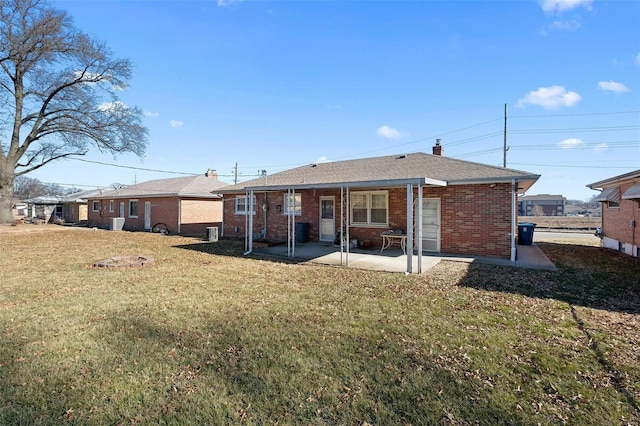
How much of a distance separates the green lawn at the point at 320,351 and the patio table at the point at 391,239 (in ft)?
13.4

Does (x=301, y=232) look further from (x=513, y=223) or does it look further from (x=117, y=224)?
(x=117, y=224)

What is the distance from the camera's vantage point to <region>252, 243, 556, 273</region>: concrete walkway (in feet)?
30.0

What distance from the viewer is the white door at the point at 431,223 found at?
11414mm

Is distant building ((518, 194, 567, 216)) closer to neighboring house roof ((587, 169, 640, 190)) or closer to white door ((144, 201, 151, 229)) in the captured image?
neighboring house roof ((587, 169, 640, 190))

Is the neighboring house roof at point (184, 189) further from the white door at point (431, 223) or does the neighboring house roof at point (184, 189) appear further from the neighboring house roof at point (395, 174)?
the white door at point (431, 223)

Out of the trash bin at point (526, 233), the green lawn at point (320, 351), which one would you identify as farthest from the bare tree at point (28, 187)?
the trash bin at point (526, 233)

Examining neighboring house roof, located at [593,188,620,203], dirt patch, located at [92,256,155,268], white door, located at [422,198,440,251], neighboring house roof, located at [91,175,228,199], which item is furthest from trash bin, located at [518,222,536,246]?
neighboring house roof, located at [91,175,228,199]

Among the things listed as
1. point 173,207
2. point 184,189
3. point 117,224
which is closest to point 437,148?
point 184,189

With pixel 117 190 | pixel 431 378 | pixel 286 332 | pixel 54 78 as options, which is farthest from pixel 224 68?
pixel 117 190

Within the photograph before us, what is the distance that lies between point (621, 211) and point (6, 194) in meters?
37.9

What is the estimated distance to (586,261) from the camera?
10.3 m

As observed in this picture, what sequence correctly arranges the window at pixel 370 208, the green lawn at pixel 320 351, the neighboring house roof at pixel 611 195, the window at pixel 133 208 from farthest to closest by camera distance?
the window at pixel 133 208
the neighboring house roof at pixel 611 195
the window at pixel 370 208
the green lawn at pixel 320 351

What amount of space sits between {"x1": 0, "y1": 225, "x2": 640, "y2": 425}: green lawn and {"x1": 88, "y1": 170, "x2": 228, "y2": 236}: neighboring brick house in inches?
579

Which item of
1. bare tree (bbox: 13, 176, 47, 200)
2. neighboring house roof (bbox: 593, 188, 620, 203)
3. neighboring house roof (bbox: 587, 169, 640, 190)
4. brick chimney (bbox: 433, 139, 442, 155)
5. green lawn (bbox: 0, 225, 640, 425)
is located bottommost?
green lawn (bbox: 0, 225, 640, 425)
